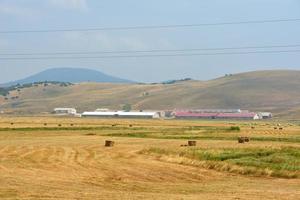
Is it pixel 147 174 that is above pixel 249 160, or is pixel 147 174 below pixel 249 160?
below

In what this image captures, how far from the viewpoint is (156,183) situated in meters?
28.5

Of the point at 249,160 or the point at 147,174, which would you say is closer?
the point at 147,174

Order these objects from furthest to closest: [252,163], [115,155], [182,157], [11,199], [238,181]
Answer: [115,155]
[182,157]
[252,163]
[238,181]
[11,199]

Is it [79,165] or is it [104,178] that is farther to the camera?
[79,165]

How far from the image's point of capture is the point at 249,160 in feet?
121

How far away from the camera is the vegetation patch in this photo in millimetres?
33031

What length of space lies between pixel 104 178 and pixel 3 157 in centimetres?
1298

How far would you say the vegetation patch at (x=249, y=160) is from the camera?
3303cm

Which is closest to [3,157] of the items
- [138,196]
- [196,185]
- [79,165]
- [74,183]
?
[79,165]

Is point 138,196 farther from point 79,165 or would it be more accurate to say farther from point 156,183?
point 79,165

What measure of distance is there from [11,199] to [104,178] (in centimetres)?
863

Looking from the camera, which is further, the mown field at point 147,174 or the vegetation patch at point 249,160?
the vegetation patch at point 249,160

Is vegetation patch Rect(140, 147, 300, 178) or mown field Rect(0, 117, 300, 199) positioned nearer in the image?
mown field Rect(0, 117, 300, 199)

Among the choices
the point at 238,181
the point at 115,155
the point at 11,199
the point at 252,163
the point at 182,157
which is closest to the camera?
the point at 11,199
